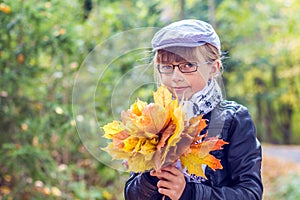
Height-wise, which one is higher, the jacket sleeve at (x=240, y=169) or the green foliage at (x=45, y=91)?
the jacket sleeve at (x=240, y=169)

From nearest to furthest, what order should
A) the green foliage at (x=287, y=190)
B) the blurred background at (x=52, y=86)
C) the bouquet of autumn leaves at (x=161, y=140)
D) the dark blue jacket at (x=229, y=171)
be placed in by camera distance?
the bouquet of autumn leaves at (x=161, y=140) → the dark blue jacket at (x=229, y=171) → the blurred background at (x=52, y=86) → the green foliage at (x=287, y=190)

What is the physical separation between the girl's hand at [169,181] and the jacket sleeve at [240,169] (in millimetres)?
36

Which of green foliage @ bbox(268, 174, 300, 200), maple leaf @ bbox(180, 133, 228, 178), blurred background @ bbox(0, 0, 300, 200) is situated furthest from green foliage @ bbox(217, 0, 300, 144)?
green foliage @ bbox(268, 174, 300, 200)

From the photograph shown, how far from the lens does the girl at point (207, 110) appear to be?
51.3 inches

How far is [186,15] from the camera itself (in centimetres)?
426

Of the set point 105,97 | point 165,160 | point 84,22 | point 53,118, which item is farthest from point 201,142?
point 84,22

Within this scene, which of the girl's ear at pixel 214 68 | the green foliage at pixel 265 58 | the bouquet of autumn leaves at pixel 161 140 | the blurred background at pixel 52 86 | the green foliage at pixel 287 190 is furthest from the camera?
the green foliage at pixel 265 58

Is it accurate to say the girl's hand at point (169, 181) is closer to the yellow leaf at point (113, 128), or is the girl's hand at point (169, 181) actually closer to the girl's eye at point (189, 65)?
the yellow leaf at point (113, 128)

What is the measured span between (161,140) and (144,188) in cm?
17

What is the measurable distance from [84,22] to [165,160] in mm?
3083

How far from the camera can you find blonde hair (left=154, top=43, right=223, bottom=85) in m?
1.33

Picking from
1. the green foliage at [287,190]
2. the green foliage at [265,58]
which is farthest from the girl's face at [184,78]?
the green foliage at [287,190]

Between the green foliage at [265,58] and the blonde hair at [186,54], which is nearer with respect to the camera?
the blonde hair at [186,54]

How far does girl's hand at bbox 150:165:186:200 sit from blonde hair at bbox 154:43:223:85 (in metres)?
0.26
